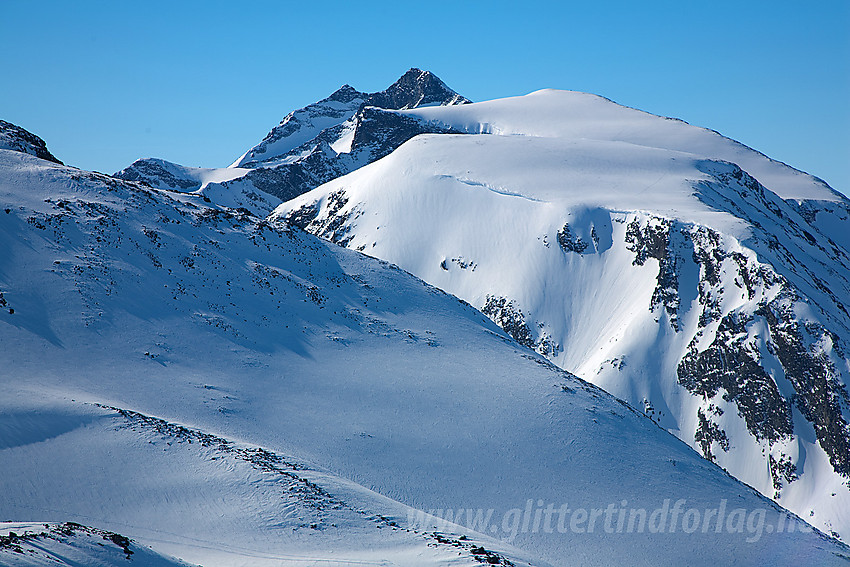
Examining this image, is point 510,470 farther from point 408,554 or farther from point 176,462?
point 176,462

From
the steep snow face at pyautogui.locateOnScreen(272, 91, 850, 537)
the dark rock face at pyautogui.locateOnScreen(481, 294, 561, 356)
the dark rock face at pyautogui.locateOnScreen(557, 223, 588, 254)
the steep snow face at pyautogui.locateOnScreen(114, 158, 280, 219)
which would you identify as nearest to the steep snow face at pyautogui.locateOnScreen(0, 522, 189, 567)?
the steep snow face at pyautogui.locateOnScreen(272, 91, 850, 537)

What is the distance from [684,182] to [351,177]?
6016 cm

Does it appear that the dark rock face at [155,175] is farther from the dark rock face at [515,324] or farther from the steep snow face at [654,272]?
the dark rock face at [515,324]

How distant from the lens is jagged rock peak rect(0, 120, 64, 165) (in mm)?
54719

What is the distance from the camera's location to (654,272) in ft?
298

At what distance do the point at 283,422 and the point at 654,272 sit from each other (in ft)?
220

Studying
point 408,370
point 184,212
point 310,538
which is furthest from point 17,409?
point 184,212

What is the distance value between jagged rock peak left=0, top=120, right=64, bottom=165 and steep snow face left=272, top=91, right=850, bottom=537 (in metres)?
21.7

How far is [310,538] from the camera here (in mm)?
24422

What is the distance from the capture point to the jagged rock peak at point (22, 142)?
54719 millimetres

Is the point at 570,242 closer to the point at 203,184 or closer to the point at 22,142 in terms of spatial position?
the point at 22,142

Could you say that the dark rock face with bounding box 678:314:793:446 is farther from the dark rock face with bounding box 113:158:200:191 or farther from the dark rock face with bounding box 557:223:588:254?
the dark rock face with bounding box 113:158:200:191

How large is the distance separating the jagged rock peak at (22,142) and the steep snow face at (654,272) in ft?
71.1

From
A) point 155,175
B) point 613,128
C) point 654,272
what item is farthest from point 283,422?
point 155,175
